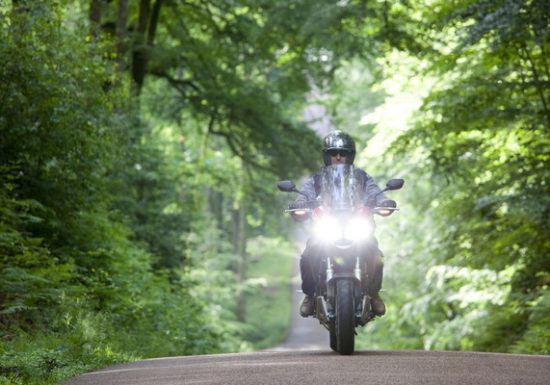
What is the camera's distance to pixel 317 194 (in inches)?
408

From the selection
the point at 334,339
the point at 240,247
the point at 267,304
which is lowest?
the point at 334,339

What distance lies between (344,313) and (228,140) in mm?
19277

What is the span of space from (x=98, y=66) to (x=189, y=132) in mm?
18737

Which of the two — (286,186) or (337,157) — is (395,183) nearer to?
(337,157)

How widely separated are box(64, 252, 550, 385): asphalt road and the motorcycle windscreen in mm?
1499

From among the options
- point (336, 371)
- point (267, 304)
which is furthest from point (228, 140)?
point (267, 304)

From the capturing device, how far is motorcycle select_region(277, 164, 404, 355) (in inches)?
365

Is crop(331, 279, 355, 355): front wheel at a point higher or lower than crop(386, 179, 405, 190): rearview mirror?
lower

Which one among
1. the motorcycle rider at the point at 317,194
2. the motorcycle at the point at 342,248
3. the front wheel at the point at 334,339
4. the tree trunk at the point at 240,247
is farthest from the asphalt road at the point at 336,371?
the tree trunk at the point at 240,247

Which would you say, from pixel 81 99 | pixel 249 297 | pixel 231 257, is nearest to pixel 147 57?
pixel 81 99

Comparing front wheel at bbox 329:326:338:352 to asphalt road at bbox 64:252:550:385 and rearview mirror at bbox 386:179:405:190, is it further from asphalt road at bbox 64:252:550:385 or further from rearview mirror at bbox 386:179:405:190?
rearview mirror at bbox 386:179:405:190

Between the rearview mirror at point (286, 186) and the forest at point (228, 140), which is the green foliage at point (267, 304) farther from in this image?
the rearview mirror at point (286, 186)

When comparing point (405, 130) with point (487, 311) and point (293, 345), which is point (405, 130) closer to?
point (487, 311)

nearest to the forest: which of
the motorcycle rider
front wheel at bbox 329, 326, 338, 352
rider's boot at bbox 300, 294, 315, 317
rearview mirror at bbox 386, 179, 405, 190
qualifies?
rider's boot at bbox 300, 294, 315, 317
